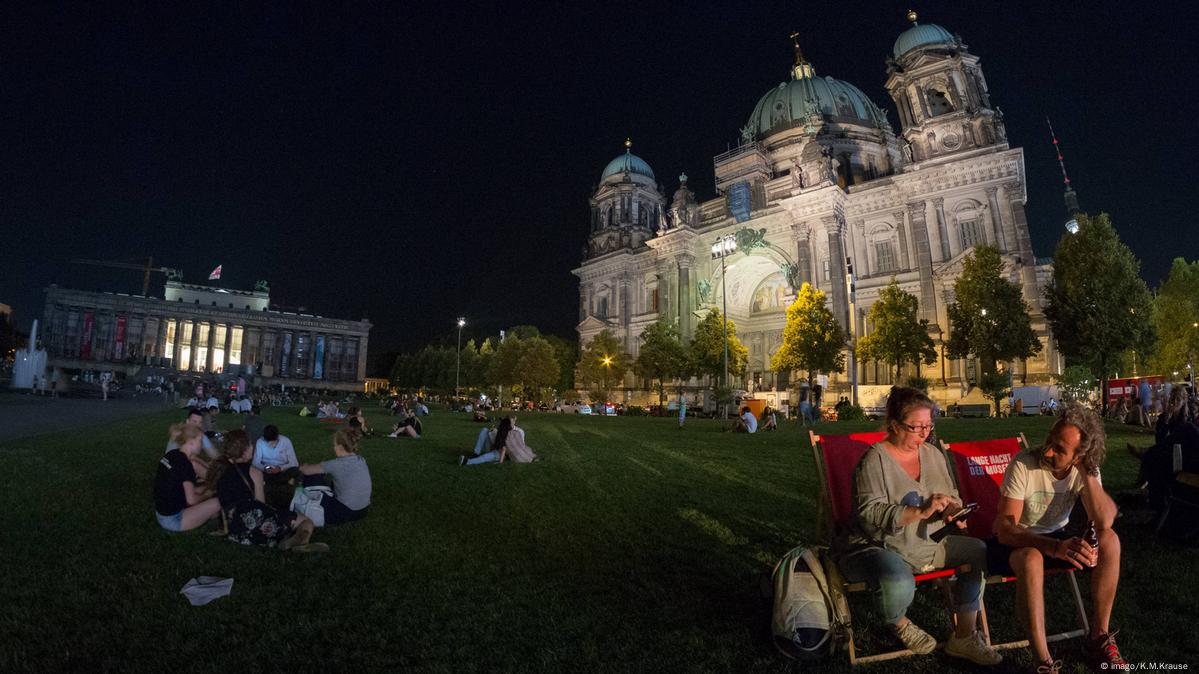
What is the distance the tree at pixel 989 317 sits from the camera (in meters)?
31.3

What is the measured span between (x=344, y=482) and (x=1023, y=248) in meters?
44.9

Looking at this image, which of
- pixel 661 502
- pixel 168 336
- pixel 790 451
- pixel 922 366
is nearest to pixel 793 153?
pixel 922 366

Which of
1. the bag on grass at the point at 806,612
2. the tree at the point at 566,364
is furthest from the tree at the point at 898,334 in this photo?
the tree at the point at 566,364

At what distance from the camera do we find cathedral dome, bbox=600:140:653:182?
73.1 meters

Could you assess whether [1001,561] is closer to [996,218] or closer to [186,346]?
[996,218]

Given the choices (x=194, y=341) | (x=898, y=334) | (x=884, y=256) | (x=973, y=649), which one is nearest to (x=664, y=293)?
(x=884, y=256)

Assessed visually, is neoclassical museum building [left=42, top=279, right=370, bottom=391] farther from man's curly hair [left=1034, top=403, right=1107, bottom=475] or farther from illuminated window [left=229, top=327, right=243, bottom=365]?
man's curly hair [left=1034, top=403, right=1107, bottom=475]

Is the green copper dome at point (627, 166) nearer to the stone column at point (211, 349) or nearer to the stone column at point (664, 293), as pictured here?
the stone column at point (664, 293)

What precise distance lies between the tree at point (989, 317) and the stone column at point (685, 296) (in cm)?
2488

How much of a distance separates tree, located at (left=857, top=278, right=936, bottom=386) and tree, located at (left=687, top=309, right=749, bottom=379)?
11.4 m

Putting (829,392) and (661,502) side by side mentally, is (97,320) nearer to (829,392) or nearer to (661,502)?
Answer: (829,392)

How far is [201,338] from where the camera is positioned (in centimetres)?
10412

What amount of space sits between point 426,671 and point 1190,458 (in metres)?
7.93

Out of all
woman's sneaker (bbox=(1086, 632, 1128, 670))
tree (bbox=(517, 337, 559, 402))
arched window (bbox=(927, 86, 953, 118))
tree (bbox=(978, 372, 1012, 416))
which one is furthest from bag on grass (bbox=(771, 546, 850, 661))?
tree (bbox=(517, 337, 559, 402))
